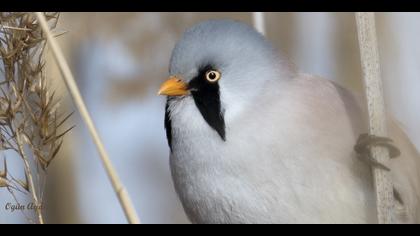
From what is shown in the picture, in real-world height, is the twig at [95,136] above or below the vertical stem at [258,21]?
below

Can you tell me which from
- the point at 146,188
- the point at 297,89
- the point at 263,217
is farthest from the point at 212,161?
the point at 146,188

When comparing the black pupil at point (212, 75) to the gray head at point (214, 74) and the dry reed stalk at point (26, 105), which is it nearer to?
the gray head at point (214, 74)

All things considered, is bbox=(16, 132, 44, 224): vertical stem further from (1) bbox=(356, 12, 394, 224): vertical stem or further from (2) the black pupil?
(1) bbox=(356, 12, 394, 224): vertical stem

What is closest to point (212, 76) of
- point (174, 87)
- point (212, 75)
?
point (212, 75)

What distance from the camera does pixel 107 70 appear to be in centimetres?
330

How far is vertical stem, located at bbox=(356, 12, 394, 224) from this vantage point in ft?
6.76

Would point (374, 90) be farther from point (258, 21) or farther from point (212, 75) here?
point (258, 21)

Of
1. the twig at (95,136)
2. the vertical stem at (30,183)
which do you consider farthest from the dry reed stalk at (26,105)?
the twig at (95,136)

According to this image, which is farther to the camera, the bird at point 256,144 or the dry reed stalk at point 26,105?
the bird at point 256,144

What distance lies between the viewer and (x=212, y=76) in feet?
7.65

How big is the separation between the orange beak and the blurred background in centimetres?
84

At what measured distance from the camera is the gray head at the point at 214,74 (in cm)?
231

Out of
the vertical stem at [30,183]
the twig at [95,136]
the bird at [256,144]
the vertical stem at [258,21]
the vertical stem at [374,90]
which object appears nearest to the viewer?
the twig at [95,136]
